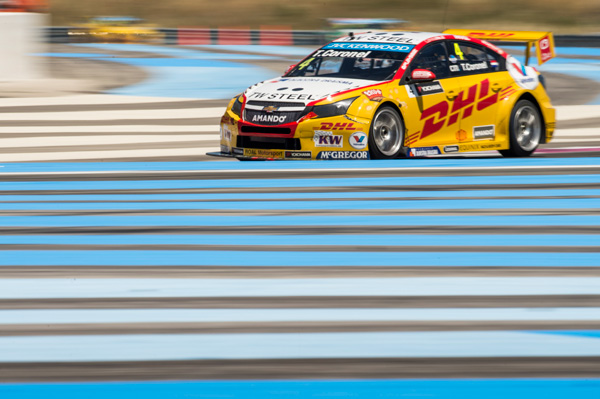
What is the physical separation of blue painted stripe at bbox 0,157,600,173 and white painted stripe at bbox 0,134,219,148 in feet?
6.23

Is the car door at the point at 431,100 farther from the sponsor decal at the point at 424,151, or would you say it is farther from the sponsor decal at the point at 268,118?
the sponsor decal at the point at 268,118

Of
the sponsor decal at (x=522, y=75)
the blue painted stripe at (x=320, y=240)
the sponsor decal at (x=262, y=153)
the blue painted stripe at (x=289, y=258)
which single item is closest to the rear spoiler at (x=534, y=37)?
the sponsor decal at (x=522, y=75)

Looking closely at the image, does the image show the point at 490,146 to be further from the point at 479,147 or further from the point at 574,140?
the point at 574,140

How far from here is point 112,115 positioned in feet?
52.8

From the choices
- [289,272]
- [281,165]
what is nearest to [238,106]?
[281,165]

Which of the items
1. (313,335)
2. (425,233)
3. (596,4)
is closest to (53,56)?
(425,233)

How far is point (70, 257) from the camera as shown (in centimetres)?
641

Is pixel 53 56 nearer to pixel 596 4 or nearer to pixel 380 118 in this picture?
pixel 380 118

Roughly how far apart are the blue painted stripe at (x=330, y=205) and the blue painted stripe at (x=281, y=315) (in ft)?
10.2

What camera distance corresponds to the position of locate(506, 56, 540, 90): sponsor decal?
1219 centimetres

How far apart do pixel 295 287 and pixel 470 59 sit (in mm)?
6891

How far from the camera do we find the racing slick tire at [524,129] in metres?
12.0

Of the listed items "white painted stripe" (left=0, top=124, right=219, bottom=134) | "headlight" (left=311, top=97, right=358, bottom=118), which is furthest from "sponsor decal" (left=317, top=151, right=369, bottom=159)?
"white painted stripe" (left=0, top=124, right=219, bottom=134)

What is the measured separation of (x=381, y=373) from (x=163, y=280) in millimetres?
1841
